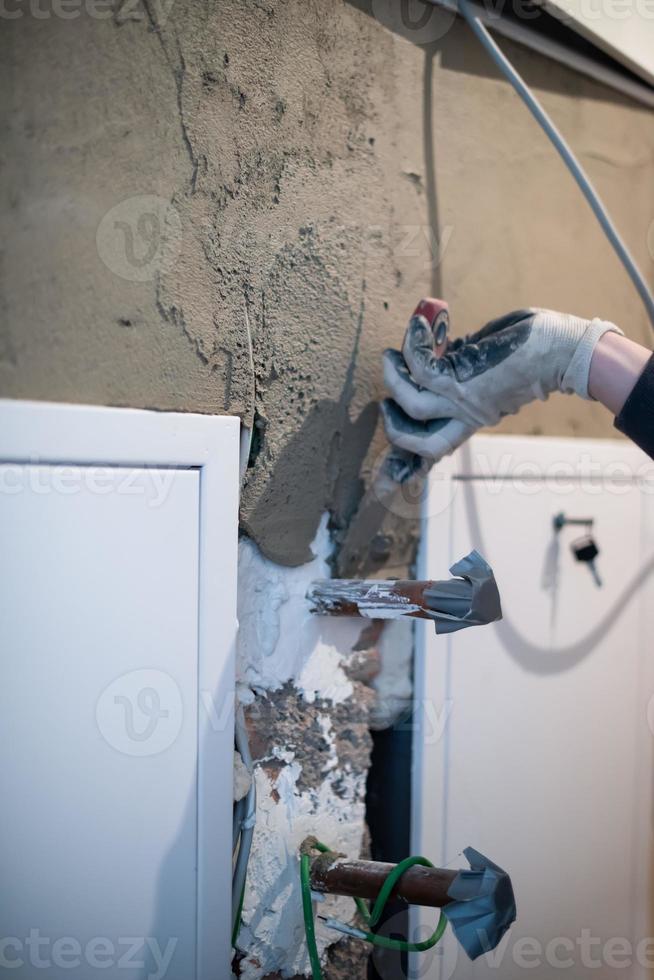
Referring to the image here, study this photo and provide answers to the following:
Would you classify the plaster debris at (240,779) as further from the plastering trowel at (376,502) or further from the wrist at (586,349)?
the wrist at (586,349)

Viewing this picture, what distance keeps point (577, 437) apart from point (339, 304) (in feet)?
1.99

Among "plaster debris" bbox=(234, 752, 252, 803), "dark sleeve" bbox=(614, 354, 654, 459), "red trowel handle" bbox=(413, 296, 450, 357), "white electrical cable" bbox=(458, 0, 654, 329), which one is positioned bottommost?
"plaster debris" bbox=(234, 752, 252, 803)

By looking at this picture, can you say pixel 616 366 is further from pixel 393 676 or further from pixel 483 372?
pixel 393 676

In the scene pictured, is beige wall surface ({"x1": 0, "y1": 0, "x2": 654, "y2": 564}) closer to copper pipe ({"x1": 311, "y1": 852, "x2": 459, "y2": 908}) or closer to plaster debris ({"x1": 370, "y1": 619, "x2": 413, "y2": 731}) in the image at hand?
plaster debris ({"x1": 370, "y1": 619, "x2": 413, "y2": 731})

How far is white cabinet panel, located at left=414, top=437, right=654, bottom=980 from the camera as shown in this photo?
1257mm

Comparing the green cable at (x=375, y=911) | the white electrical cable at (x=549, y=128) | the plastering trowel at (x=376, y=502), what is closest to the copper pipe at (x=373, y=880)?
the green cable at (x=375, y=911)

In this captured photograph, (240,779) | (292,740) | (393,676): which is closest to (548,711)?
(393,676)

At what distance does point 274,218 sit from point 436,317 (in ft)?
0.82

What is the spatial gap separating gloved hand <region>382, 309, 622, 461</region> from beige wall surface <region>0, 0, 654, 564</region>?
114 mm

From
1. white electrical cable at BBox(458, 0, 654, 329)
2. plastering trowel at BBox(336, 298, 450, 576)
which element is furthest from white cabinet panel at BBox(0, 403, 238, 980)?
white electrical cable at BBox(458, 0, 654, 329)

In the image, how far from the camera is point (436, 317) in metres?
1.07

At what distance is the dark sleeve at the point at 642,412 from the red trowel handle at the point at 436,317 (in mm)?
250

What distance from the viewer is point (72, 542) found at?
34.1 inches

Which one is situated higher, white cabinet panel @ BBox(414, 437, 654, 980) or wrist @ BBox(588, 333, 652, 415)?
wrist @ BBox(588, 333, 652, 415)
